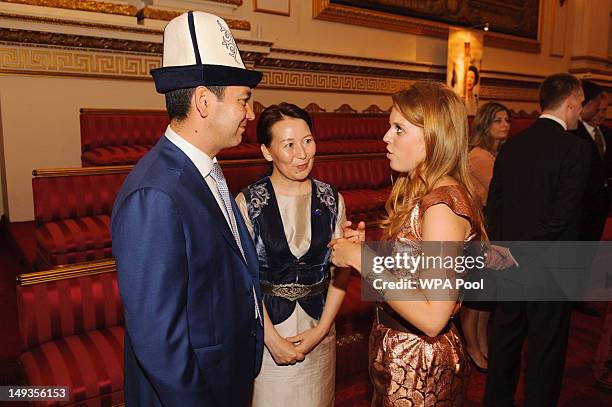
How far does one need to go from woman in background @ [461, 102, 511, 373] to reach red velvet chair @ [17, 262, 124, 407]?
2.02m

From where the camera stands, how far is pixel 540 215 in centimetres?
250

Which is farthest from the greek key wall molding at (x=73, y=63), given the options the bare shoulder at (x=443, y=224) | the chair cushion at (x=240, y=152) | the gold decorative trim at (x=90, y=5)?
the bare shoulder at (x=443, y=224)

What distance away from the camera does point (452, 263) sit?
1.40 m

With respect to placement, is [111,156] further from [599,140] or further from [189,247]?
[599,140]

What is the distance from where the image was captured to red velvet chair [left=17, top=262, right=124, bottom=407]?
2125 millimetres

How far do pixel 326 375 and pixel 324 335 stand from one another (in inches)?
7.0

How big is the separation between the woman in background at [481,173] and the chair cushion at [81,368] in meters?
2.05

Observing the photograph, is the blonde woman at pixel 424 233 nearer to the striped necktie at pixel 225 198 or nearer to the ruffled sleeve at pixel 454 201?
the ruffled sleeve at pixel 454 201

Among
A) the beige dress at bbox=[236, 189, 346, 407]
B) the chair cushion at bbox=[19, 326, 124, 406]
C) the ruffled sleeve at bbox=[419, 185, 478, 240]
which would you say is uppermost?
the ruffled sleeve at bbox=[419, 185, 478, 240]

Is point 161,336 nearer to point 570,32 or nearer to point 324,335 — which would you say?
point 324,335

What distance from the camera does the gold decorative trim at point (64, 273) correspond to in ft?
7.44

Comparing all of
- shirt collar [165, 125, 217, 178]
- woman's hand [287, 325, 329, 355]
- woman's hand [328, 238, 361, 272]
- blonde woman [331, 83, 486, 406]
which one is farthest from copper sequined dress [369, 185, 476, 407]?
shirt collar [165, 125, 217, 178]

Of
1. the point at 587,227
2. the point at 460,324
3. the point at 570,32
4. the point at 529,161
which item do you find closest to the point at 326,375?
the point at 529,161

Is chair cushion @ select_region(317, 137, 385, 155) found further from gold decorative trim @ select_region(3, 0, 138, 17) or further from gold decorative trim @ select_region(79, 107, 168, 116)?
gold decorative trim @ select_region(3, 0, 138, 17)
